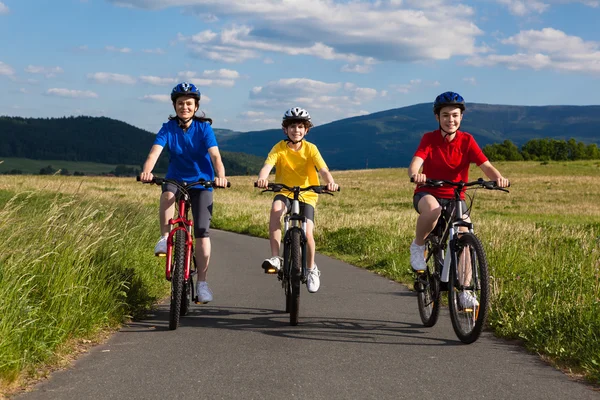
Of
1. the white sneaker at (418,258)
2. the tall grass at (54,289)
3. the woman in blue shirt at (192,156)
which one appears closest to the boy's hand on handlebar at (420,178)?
the white sneaker at (418,258)

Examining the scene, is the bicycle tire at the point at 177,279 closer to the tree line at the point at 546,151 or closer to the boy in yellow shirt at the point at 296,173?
the boy in yellow shirt at the point at 296,173

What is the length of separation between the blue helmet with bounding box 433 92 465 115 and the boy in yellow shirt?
4.49 ft

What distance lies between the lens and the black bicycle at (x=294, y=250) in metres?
6.71

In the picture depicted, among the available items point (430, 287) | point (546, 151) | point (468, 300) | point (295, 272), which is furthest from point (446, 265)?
point (546, 151)

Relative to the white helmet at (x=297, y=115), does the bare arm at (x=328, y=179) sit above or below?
below

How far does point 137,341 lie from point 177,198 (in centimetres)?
166

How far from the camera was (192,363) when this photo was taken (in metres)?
5.16

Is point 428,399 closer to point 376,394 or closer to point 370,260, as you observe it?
point 376,394

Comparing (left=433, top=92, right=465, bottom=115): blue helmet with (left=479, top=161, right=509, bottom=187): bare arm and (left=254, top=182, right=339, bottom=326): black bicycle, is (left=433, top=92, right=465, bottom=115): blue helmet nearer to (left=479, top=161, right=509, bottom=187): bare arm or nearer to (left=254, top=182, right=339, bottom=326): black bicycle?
(left=479, top=161, right=509, bottom=187): bare arm

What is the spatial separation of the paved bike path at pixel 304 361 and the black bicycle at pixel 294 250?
31 cm

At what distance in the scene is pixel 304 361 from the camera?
5.24 metres

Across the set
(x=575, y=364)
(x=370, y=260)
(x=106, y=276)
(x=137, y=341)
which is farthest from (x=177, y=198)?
(x=370, y=260)

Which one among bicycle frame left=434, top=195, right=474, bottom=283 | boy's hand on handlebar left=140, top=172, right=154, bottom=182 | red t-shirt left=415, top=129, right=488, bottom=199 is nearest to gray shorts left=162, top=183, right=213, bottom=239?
boy's hand on handlebar left=140, top=172, right=154, bottom=182

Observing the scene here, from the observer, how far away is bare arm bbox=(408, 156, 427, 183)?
20.7 ft
